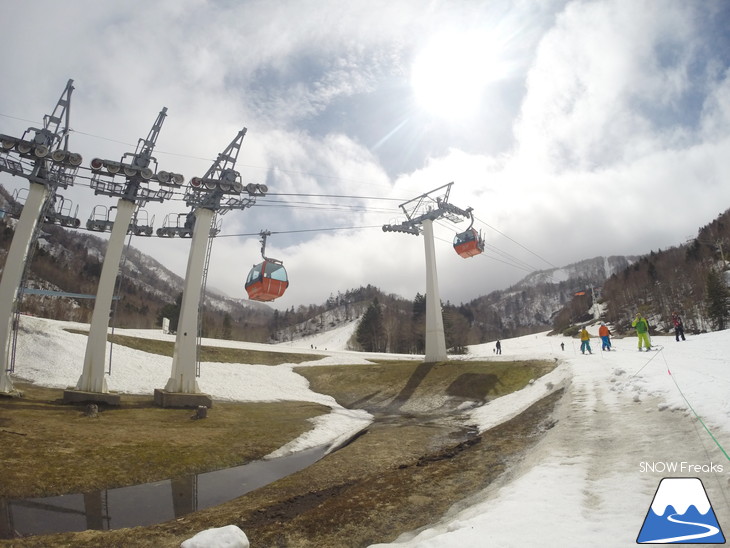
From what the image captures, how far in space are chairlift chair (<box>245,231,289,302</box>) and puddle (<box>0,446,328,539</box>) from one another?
12.8 meters

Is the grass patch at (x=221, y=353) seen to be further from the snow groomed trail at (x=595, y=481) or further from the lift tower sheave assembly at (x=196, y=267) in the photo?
the snow groomed trail at (x=595, y=481)

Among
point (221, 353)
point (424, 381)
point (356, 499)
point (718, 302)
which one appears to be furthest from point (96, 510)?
point (718, 302)

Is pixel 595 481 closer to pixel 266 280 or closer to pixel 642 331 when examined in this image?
pixel 266 280

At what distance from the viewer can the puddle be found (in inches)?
344

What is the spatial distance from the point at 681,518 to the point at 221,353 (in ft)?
179

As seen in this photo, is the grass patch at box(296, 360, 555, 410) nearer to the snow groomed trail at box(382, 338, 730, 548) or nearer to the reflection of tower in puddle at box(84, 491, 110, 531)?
the snow groomed trail at box(382, 338, 730, 548)

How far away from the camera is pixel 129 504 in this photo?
1027 centimetres

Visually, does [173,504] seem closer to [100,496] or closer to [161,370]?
[100,496]

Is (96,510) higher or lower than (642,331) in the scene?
lower

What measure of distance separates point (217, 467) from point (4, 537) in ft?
22.5

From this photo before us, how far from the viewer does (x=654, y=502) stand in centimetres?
528

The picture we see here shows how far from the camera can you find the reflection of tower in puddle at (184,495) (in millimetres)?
10031

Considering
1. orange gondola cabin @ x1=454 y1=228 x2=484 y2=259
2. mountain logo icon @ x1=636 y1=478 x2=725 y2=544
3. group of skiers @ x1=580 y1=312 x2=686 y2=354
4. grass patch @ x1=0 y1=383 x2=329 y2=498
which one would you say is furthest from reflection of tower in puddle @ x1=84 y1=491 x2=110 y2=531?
orange gondola cabin @ x1=454 y1=228 x2=484 y2=259

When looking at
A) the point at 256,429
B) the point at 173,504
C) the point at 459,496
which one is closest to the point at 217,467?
the point at 173,504
